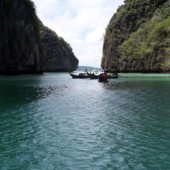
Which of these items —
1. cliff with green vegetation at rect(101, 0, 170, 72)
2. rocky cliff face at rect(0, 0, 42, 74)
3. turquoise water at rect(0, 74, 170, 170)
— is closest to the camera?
turquoise water at rect(0, 74, 170, 170)

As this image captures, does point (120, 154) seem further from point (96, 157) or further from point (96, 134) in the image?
point (96, 134)

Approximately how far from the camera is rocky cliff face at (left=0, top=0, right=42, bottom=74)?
408 feet

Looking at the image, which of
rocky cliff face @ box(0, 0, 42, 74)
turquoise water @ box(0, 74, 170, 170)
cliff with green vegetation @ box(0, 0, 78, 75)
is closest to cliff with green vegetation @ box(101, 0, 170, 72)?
cliff with green vegetation @ box(0, 0, 78, 75)

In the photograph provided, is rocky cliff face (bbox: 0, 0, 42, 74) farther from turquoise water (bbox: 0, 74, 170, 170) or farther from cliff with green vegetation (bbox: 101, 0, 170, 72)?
turquoise water (bbox: 0, 74, 170, 170)

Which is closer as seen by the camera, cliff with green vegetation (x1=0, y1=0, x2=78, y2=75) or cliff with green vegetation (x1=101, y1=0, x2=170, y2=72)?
cliff with green vegetation (x1=0, y1=0, x2=78, y2=75)

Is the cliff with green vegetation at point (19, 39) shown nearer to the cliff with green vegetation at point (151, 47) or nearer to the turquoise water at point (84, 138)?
the cliff with green vegetation at point (151, 47)

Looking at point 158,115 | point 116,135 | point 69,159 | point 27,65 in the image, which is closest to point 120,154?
point 69,159

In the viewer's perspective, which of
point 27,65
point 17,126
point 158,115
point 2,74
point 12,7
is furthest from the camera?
point 27,65

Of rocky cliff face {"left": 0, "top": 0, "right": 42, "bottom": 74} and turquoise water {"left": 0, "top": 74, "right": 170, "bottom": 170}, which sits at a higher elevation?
rocky cliff face {"left": 0, "top": 0, "right": 42, "bottom": 74}

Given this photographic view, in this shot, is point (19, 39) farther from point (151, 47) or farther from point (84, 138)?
point (84, 138)

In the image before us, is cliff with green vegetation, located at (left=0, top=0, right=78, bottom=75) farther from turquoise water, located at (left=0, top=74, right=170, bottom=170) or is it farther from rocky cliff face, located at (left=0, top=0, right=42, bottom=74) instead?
turquoise water, located at (left=0, top=74, right=170, bottom=170)

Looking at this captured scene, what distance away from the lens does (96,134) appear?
1027 inches

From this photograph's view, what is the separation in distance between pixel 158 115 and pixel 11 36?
105925 millimetres

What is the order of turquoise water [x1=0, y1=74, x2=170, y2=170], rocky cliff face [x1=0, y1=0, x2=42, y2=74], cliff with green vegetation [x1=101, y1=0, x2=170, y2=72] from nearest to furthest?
turquoise water [x1=0, y1=74, x2=170, y2=170] < rocky cliff face [x1=0, y1=0, x2=42, y2=74] < cliff with green vegetation [x1=101, y1=0, x2=170, y2=72]
